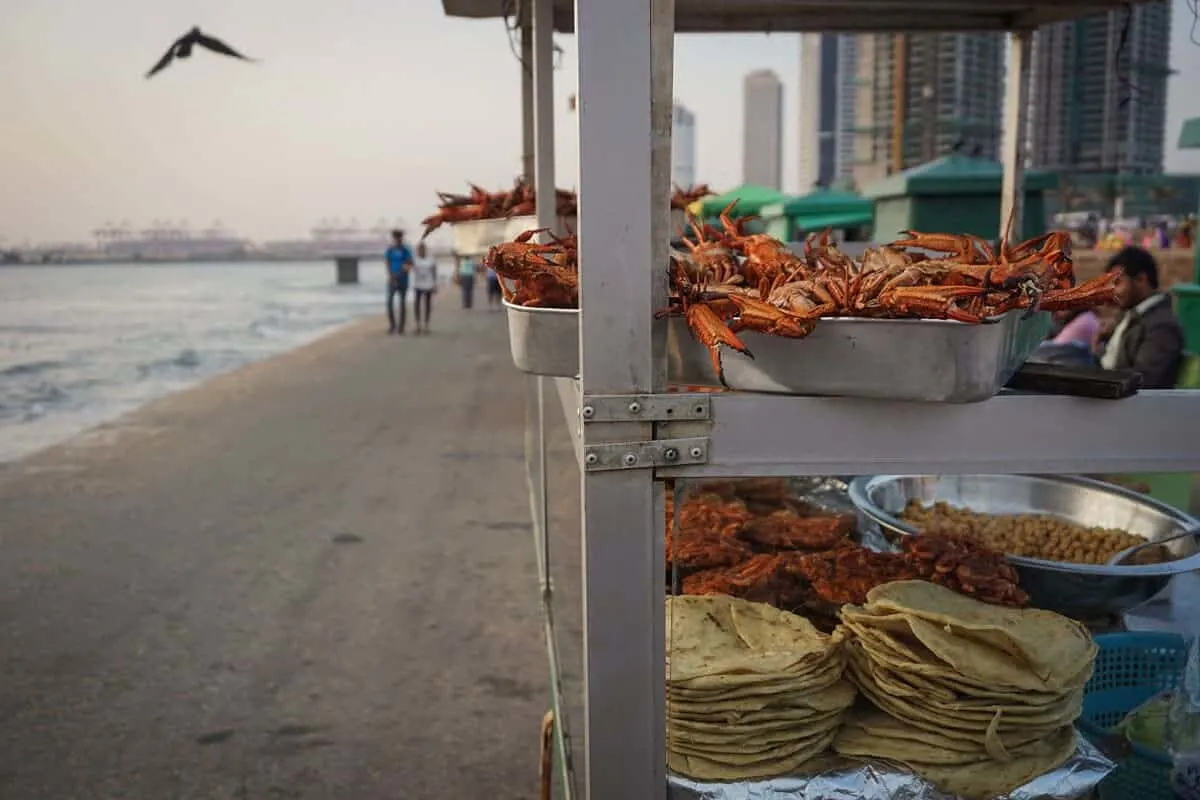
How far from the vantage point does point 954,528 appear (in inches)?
119

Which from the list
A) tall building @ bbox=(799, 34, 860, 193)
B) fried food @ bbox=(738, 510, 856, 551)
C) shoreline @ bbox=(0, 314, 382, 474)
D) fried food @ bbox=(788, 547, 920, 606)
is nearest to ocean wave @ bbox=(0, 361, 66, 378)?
shoreline @ bbox=(0, 314, 382, 474)

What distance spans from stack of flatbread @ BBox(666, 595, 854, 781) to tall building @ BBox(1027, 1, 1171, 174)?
2.34 m

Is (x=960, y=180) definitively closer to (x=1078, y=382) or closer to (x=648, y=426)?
(x=1078, y=382)

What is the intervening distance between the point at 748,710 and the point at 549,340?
2.76 ft

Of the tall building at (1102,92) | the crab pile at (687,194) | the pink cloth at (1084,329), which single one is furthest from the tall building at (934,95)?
the crab pile at (687,194)

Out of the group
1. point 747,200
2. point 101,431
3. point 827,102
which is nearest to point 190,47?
point 101,431

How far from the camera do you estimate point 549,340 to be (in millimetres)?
1629

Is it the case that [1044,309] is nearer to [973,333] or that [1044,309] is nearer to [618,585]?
[973,333]

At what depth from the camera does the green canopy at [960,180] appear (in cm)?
714

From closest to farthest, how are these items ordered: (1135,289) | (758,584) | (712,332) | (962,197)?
(712,332) < (758,584) < (1135,289) < (962,197)

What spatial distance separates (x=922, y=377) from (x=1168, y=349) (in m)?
4.17

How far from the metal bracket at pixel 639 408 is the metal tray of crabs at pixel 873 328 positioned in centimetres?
8

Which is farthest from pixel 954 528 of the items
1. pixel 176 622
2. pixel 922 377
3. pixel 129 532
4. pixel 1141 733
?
pixel 129 532

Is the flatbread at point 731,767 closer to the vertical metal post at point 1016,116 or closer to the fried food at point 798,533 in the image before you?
the fried food at point 798,533
